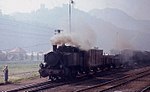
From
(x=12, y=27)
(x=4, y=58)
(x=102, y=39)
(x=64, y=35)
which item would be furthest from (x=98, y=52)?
(x=12, y=27)

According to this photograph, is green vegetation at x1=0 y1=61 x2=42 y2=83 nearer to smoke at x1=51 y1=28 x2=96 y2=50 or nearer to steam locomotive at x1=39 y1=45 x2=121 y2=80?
steam locomotive at x1=39 y1=45 x2=121 y2=80

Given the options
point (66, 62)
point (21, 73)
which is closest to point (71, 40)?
point (66, 62)

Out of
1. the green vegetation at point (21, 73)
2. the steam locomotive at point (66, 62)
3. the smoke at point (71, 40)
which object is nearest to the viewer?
the steam locomotive at point (66, 62)

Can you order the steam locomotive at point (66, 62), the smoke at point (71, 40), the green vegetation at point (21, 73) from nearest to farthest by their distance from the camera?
1. the steam locomotive at point (66, 62)
2. the smoke at point (71, 40)
3. the green vegetation at point (21, 73)

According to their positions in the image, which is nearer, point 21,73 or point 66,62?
point 66,62

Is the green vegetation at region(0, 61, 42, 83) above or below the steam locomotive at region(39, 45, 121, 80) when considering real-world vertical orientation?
below

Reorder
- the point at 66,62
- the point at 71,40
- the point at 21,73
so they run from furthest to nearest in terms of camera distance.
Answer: the point at 21,73 → the point at 71,40 → the point at 66,62

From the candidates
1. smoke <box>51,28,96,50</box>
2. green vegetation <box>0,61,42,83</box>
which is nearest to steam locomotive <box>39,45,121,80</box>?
smoke <box>51,28,96,50</box>

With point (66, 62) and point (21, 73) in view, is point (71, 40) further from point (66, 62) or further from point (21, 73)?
point (21, 73)

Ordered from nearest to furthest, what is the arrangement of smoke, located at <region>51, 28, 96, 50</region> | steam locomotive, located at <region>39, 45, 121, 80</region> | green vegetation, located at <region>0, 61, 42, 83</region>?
steam locomotive, located at <region>39, 45, 121, 80</region>, smoke, located at <region>51, 28, 96, 50</region>, green vegetation, located at <region>0, 61, 42, 83</region>

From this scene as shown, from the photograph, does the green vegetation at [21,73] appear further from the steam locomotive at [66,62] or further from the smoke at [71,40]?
the smoke at [71,40]

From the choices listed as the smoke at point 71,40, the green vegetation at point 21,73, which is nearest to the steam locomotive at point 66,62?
the smoke at point 71,40

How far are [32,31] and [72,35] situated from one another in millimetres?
123267

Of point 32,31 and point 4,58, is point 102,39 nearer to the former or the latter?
point 32,31
